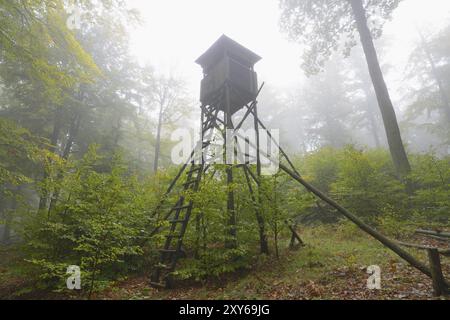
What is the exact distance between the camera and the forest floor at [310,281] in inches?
181

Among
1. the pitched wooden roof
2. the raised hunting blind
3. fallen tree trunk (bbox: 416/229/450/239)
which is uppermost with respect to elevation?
the pitched wooden roof

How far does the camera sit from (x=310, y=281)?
5.24 m

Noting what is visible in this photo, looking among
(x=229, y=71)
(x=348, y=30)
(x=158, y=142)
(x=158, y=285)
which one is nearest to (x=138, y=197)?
(x=158, y=285)

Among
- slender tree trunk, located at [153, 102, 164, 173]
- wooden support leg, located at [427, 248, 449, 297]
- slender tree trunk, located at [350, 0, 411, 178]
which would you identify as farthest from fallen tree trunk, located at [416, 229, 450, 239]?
slender tree trunk, located at [153, 102, 164, 173]

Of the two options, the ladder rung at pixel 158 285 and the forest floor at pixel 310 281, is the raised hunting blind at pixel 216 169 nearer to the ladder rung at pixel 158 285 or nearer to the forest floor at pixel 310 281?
the ladder rung at pixel 158 285

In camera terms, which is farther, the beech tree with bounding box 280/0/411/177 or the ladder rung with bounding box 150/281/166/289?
the beech tree with bounding box 280/0/411/177

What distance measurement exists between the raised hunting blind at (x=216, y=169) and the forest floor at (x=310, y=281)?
0.55 meters

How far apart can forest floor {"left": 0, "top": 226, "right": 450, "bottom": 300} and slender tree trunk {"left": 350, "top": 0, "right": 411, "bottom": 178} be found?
11.7 ft

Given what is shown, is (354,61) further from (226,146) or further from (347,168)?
(226,146)

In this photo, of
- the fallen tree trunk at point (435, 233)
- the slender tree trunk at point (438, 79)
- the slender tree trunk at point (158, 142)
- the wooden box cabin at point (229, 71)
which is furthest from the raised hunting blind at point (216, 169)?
the slender tree trunk at point (438, 79)

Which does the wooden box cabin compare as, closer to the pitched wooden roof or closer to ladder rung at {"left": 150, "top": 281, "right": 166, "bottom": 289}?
the pitched wooden roof

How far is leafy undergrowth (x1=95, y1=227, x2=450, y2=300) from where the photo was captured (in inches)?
180

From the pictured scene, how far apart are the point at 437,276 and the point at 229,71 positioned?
25.2 ft

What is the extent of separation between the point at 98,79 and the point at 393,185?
16.4 m
